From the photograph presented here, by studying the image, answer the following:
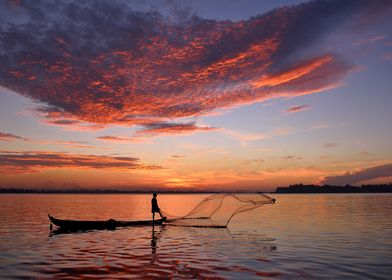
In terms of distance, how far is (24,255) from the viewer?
2214 centimetres

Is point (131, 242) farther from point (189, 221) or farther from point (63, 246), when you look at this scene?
point (189, 221)

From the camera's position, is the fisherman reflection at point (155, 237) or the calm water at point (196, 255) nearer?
the calm water at point (196, 255)

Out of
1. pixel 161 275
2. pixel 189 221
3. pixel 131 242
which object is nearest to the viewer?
pixel 161 275

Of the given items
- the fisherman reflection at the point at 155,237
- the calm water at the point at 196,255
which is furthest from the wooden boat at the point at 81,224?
the calm water at the point at 196,255

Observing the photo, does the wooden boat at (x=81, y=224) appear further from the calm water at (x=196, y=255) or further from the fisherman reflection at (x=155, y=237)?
the calm water at (x=196, y=255)

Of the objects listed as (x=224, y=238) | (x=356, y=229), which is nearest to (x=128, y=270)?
(x=224, y=238)

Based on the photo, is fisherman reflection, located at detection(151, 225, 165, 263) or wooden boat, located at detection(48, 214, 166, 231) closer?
fisherman reflection, located at detection(151, 225, 165, 263)

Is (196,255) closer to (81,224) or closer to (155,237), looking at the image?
(155,237)

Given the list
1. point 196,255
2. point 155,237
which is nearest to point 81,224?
point 155,237

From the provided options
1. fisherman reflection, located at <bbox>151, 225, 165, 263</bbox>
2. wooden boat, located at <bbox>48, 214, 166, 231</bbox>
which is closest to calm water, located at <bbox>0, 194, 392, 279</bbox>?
fisherman reflection, located at <bbox>151, 225, 165, 263</bbox>

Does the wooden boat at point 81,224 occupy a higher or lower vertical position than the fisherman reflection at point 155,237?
higher

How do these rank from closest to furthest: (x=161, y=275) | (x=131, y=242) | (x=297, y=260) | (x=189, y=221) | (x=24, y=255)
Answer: (x=161, y=275)
(x=297, y=260)
(x=24, y=255)
(x=131, y=242)
(x=189, y=221)

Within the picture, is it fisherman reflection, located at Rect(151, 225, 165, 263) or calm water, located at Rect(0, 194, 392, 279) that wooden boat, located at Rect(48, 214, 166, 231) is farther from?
calm water, located at Rect(0, 194, 392, 279)

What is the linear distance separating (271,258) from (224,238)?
30.7 feet
